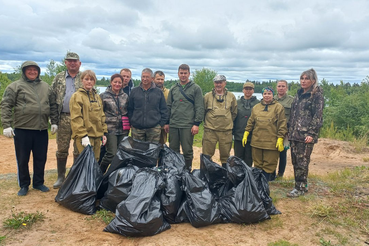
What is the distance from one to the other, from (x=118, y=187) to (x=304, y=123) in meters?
2.66

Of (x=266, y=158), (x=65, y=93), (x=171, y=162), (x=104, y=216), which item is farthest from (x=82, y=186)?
(x=266, y=158)

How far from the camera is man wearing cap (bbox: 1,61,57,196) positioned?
3639 millimetres

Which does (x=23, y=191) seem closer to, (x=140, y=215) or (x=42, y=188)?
(x=42, y=188)

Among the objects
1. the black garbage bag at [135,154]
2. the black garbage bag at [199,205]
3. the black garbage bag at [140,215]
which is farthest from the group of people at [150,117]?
the black garbage bag at [199,205]

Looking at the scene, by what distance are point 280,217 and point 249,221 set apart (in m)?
0.48

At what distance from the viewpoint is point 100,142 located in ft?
13.4

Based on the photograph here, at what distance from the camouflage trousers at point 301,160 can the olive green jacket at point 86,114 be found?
283 centimetres

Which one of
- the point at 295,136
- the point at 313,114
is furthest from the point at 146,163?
the point at 313,114

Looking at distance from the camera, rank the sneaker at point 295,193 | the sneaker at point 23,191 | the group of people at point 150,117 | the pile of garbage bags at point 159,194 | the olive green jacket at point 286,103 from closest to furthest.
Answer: the pile of garbage bags at point 159,194
the group of people at point 150,117
the sneaker at point 23,191
the sneaker at point 295,193
the olive green jacket at point 286,103

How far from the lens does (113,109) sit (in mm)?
4363

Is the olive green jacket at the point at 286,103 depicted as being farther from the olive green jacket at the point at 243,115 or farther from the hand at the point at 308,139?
the hand at the point at 308,139

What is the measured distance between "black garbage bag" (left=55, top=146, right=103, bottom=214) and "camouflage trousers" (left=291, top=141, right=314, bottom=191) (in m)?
2.79

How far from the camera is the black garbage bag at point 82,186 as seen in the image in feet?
10.9

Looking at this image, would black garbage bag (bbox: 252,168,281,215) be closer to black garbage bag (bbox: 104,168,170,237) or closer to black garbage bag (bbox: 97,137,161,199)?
black garbage bag (bbox: 104,168,170,237)
